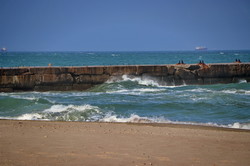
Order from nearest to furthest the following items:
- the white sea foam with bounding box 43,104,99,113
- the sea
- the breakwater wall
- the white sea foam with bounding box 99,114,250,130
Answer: the white sea foam with bounding box 99,114,250,130 → the sea → the white sea foam with bounding box 43,104,99,113 → the breakwater wall

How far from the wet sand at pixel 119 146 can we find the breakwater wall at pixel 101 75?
35.4 ft

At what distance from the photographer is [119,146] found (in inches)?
291

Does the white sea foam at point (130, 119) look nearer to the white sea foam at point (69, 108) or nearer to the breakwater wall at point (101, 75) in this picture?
the white sea foam at point (69, 108)

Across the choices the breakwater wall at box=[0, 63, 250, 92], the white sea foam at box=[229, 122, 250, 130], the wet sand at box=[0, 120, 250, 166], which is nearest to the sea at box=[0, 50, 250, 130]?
the white sea foam at box=[229, 122, 250, 130]

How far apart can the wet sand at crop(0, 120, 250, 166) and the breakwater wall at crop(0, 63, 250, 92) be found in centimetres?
1080

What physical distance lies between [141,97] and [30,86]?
19.7ft

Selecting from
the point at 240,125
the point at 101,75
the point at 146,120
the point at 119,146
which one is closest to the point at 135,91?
the point at 101,75

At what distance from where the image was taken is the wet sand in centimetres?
641

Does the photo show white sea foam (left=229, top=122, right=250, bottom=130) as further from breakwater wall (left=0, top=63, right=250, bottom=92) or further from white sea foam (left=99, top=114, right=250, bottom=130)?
breakwater wall (left=0, top=63, right=250, bottom=92)

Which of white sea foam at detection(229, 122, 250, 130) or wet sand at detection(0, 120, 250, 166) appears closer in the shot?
wet sand at detection(0, 120, 250, 166)

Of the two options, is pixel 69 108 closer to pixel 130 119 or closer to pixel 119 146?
pixel 130 119

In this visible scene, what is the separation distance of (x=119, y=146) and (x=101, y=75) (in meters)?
14.0

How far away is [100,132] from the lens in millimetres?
9102

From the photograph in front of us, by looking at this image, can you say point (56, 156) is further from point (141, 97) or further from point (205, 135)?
point (141, 97)
